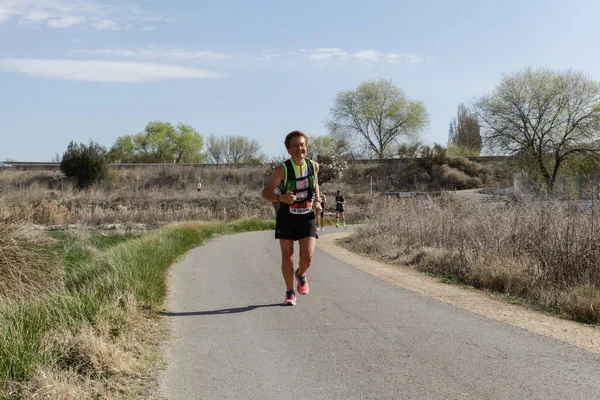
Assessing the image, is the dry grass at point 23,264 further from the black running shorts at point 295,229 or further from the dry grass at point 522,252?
the dry grass at point 522,252

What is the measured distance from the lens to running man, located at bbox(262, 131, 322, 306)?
714 cm

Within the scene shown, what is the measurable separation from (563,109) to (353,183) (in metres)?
29.8

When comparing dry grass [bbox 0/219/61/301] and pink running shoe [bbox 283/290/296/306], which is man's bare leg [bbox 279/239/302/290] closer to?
pink running shoe [bbox 283/290/296/306]

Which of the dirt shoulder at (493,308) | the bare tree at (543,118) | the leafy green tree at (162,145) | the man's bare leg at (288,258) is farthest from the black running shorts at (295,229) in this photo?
the leafy green tree at (162,145)

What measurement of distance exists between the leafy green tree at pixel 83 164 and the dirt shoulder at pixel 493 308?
169ft

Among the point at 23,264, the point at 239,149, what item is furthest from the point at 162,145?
the point at 23,264

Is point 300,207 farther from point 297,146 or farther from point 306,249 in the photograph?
point 297,146

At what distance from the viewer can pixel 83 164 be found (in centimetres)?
5916

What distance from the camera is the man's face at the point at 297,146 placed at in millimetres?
7141

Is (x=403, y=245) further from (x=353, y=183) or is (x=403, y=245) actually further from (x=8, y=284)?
(x=353, y=183)

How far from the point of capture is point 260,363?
16.5ft

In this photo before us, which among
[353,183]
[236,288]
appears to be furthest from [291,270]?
[353,183]

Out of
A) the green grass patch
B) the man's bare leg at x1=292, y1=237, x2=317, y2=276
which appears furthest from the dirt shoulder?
the green grass patch

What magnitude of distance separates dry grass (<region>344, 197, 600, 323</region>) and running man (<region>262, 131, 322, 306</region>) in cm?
343
